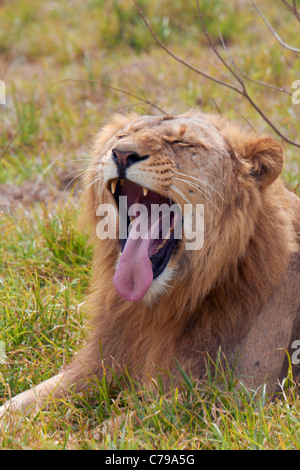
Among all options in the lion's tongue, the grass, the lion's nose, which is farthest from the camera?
the lion's tongue

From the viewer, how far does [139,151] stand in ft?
10.2

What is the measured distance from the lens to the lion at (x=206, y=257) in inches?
123

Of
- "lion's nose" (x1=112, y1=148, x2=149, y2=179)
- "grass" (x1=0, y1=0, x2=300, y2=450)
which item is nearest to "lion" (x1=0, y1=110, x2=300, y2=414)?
"lion's nose" (x1=112, y1=148, x2=149, y2=179)

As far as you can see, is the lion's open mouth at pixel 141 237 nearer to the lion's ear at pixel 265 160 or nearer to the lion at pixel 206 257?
the lion at pixel 206 257

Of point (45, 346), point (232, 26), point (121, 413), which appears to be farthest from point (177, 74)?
point (121, 413)

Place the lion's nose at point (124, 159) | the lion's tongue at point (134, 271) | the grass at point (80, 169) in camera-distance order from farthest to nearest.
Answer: the lion's tongue at point (134, 271)
the lion's nose at point (124, 159)
the grass at point (80, 169)

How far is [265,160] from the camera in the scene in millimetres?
3168

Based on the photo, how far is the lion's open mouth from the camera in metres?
3.21

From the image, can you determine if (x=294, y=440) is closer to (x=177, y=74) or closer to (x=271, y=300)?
(x=271, y=300)

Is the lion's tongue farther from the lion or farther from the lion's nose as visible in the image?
the lion's nose

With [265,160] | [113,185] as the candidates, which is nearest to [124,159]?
[113,185]

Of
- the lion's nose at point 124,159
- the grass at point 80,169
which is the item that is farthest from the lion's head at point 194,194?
the grass at point 80,169

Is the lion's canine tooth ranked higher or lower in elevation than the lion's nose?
lower

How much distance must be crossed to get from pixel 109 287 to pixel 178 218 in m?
0.57
